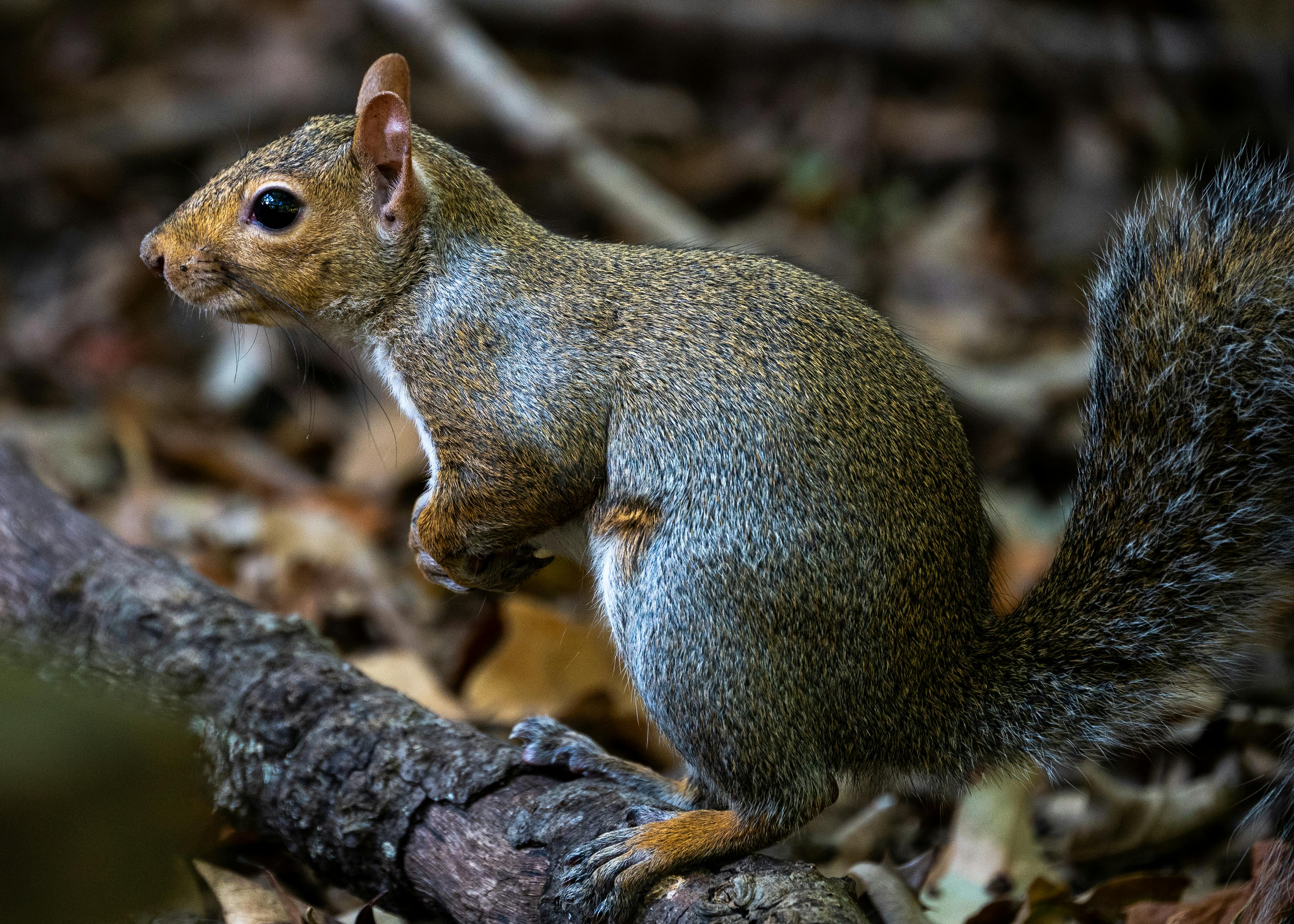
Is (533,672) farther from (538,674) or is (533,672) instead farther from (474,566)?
(474,566)

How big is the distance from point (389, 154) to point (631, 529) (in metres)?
1.12

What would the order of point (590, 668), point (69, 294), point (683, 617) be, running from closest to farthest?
point (683, 617) → point (590, 668) → point (69, 294)

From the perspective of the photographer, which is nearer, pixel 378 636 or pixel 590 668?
pixel 590 668

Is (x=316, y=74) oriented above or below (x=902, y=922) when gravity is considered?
above

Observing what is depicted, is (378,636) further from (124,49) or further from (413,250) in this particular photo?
(124,49)

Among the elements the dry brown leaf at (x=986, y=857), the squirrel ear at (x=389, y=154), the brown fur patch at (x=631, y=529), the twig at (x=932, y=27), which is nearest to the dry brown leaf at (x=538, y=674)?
the dry brown leaf at (x=986, y=857)

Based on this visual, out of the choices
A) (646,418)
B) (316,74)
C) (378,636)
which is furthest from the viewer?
(316,74)

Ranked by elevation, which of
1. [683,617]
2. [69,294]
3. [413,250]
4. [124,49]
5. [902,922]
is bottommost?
[902,922]

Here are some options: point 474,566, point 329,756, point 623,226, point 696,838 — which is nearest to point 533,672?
point 474,566

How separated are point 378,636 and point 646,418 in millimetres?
1981

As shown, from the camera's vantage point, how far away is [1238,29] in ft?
20.6

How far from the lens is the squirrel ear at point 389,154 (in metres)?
2.83

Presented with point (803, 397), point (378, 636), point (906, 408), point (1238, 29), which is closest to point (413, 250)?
point (803, 397)

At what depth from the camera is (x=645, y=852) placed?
227 cm
